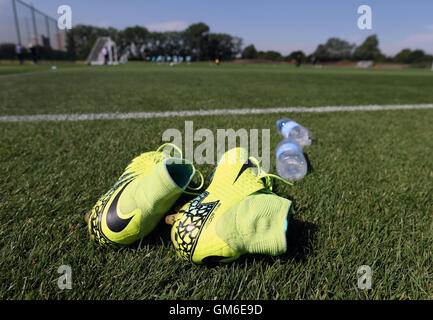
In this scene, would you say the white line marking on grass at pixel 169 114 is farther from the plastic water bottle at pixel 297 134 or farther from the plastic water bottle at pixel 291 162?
the plastic water bottle at pixel 291 162

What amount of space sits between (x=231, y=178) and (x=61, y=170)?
1305mm

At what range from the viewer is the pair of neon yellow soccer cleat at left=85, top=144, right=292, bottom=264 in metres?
0.97

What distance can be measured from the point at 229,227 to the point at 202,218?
0.40 ft

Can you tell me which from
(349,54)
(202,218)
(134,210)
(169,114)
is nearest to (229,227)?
(202,218)

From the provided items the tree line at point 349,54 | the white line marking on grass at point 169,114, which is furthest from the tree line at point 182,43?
the white line marking on grass at point 169,114

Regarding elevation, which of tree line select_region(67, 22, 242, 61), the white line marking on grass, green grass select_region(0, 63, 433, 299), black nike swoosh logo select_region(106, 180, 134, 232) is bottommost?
green grass select_region(0, 63, 433, 299)

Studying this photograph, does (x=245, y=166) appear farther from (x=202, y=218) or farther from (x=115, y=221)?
(x=115, y=221)

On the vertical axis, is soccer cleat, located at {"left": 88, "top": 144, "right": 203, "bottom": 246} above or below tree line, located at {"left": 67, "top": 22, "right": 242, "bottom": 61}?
below

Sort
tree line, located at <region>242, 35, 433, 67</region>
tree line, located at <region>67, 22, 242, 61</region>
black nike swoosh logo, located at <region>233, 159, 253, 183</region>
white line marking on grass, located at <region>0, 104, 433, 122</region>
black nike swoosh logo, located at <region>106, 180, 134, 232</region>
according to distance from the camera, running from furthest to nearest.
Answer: tree line, located at <region>67, 22, 242, 61</region>, tree line, located at <region>242, 35, 433, 67</region>, white line marking on grass, located at <region>0, 104, 433, 122</region>, black nike swoosh logo, located at <region>233, 159, 253, 183</region>, black nike swoosh logo, located at <region>106, 180, 134, 232</region>

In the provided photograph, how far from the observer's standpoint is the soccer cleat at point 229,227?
3.17ft

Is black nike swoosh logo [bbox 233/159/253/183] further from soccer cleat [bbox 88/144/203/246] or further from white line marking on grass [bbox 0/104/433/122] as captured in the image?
white line marking on grass [bbox 0/104/433/122]

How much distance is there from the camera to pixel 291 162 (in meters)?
1.92

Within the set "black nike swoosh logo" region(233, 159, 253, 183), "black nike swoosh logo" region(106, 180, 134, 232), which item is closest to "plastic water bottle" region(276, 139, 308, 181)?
"black nike swoosh logo" region(233, 159, 253, 183)
